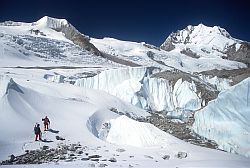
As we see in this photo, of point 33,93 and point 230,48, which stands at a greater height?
point 230,48

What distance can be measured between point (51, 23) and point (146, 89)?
49390 millimetres

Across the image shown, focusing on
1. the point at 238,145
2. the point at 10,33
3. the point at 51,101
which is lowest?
the point at 238,145

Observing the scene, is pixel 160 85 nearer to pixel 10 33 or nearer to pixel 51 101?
pixel 51 101

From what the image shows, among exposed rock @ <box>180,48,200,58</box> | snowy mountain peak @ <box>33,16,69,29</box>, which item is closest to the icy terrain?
snowy mountain peak @ <box>33,16,69,29</box>

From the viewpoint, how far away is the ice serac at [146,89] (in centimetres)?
3641

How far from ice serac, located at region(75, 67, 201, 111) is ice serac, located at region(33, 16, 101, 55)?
34.2 m

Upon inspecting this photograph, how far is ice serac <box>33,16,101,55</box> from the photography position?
75625 millimetres

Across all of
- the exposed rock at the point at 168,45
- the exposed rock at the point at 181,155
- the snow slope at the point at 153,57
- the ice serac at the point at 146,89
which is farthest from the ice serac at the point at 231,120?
the exposed rock at the point at 168,45

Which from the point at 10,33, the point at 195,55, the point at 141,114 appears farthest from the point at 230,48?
the point at 141,114

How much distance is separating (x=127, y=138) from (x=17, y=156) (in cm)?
566

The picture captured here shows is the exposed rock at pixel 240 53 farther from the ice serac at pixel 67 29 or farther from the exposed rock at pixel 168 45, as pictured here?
the ice serac at pixel 67 29

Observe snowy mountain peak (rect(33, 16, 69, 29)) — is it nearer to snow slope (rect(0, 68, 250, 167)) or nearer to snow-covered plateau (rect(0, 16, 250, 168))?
snow-covered plateau (rect(0, 16, 250, 168))

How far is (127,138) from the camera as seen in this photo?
17250 mm

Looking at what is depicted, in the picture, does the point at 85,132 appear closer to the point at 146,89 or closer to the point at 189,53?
the point at 146,89
